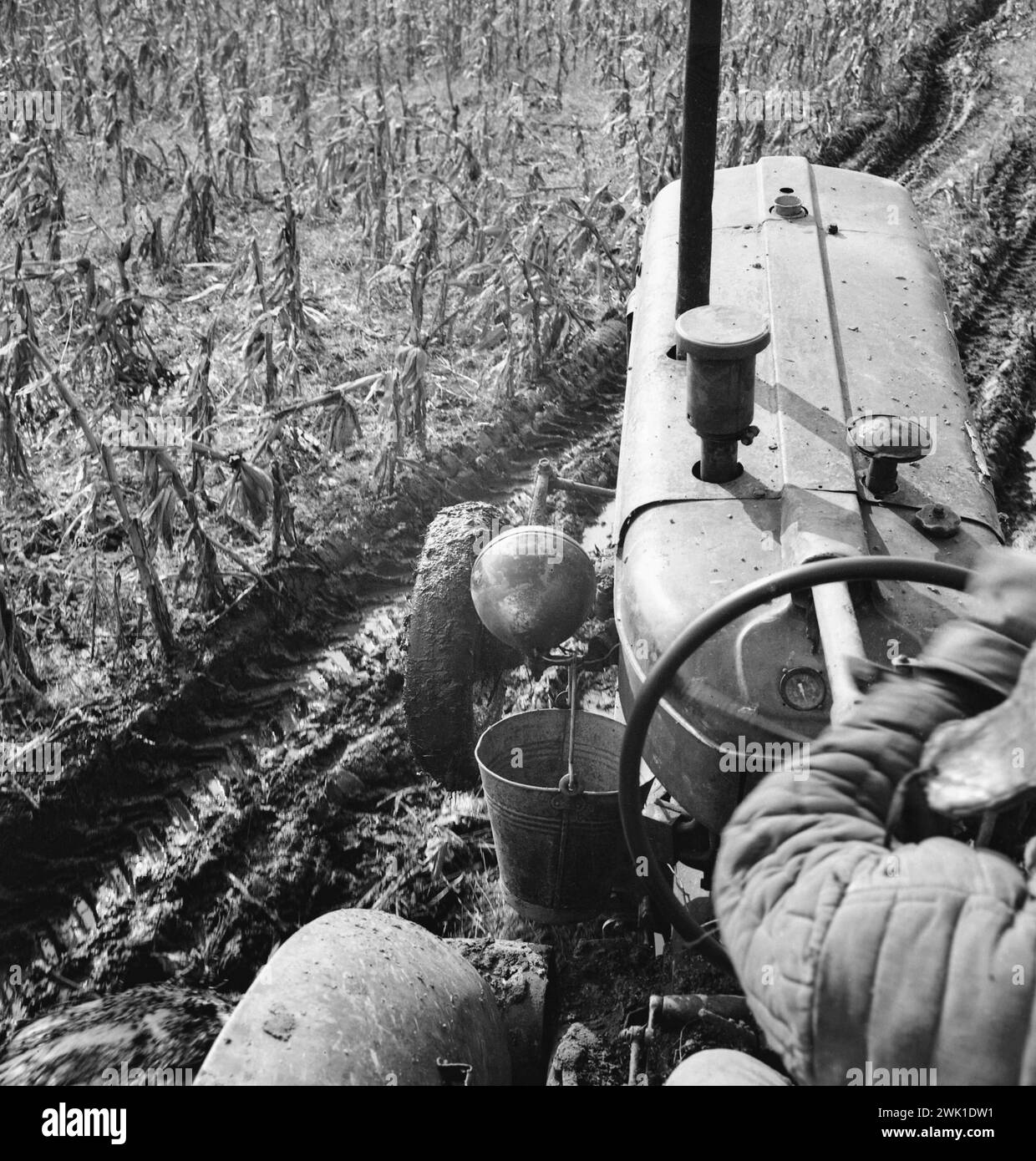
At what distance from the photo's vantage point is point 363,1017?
222cm

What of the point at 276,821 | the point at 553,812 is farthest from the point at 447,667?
the point at 553,812

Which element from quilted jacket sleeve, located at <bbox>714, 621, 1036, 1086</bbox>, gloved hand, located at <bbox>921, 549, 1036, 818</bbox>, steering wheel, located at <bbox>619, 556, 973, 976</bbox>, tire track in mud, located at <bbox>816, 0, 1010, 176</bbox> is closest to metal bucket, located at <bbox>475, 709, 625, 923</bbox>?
steering wheel, located at <bbox>619, 556, 973, 976</bbox>

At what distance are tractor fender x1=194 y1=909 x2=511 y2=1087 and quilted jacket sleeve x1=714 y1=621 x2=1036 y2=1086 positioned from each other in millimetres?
816

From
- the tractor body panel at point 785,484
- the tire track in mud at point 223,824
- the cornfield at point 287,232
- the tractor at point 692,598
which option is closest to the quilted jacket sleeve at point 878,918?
the tractor at point 692,598

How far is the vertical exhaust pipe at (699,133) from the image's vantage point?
331 centimetres

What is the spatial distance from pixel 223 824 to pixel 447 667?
2.88 ft

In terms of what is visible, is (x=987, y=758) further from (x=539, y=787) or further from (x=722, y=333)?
(x=539, y=787)

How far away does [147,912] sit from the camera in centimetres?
348

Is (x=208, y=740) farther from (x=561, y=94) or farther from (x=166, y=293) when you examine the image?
(x=561, y=94)

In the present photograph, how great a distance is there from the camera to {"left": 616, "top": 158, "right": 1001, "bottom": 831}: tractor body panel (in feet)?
8.57

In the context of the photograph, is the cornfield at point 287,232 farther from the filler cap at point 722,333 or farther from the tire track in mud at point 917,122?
the filler cap at point 722,333

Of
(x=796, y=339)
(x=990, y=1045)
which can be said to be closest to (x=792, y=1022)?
(x=990, y=1045)

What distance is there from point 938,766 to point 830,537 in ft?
3.98

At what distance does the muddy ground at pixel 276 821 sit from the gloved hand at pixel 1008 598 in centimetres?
131
